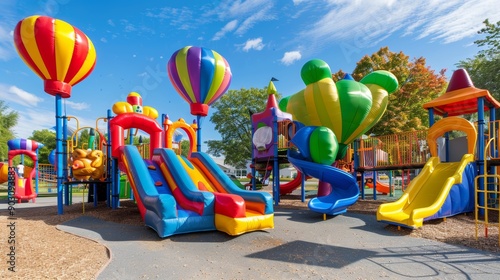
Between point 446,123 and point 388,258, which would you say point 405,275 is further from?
point 446,123

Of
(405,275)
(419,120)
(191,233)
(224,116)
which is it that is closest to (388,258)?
(405,275)

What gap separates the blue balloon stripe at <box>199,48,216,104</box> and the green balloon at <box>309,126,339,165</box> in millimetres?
4570

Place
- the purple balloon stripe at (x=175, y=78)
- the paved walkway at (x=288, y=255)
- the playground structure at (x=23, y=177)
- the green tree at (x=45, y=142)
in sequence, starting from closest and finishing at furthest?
1. the paved walkway at (x=288, y=255)
2. the purple balloon stripe at (x=175, y=78)
3. the playground structure at (x=23, y=177)
4. the green tree at (x=45, y=142)

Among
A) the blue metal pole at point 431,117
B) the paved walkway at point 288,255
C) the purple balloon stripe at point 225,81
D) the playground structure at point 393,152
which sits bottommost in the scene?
the paved walkway at point 288,255

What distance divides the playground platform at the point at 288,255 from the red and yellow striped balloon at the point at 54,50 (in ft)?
16.2

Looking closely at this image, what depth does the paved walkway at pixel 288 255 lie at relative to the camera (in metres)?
4.27

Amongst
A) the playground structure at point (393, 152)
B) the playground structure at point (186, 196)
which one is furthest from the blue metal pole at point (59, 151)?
the playground structure at point (393, 152)

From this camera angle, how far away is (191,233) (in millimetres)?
6477

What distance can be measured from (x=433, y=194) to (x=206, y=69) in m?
8.60

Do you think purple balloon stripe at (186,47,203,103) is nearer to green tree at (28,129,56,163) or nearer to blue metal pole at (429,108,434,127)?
blue metal pole at (429,108,434,127)

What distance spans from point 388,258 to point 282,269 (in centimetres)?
199

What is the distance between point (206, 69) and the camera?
10.9 metres

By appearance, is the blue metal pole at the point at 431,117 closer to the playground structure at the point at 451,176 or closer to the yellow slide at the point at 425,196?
the playground structure at the point at 451,176

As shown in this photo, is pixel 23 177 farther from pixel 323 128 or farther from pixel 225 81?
pixel 323 128
